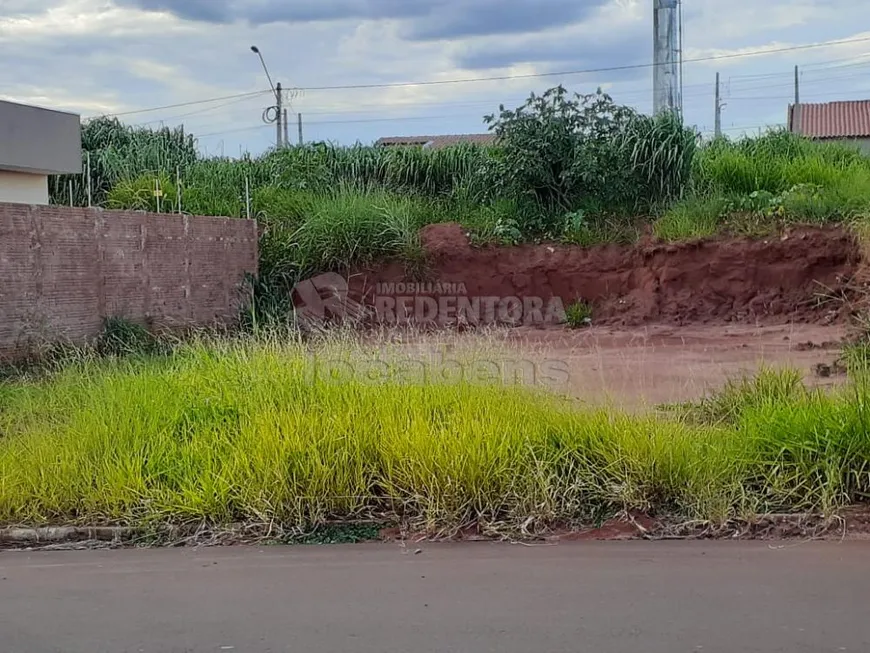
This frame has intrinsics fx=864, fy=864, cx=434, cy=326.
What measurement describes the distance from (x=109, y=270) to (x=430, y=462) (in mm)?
8396

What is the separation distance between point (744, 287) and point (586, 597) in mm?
12767

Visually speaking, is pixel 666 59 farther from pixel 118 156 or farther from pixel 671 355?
pixel 118 156

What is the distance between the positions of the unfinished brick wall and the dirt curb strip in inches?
218

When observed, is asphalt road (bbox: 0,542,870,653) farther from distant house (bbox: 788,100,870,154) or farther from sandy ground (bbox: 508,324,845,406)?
distant house (bbox: 788,100,870,154)

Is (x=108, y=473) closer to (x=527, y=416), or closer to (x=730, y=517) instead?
(x=527, y=416)

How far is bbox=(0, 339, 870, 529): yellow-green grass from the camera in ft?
18.7

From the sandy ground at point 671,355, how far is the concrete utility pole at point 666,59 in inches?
256

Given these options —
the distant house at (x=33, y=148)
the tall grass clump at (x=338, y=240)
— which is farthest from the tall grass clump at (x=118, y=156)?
the tall grass clump at (x=338, y=240)

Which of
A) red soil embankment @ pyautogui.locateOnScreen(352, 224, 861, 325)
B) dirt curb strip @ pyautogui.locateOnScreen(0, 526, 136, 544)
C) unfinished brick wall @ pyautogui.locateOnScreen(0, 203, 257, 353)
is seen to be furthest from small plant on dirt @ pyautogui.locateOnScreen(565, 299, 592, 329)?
dirt curb strip @ pyautogui.locateOnScreen(0, 526, 136, 544)

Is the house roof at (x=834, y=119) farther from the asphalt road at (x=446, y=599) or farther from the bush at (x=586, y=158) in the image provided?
the asphalt road at (x=446, y=599)

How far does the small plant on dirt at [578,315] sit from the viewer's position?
1628 centimetres

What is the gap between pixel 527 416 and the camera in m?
6.37

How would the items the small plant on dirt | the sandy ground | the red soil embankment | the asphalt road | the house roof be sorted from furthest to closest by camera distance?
the house roof → the small plant on dirt → the red soil embankment → the sandy ground → the asphalt road

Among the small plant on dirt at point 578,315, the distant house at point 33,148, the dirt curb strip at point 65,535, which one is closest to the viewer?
the dirt curb strip at point 65,535
